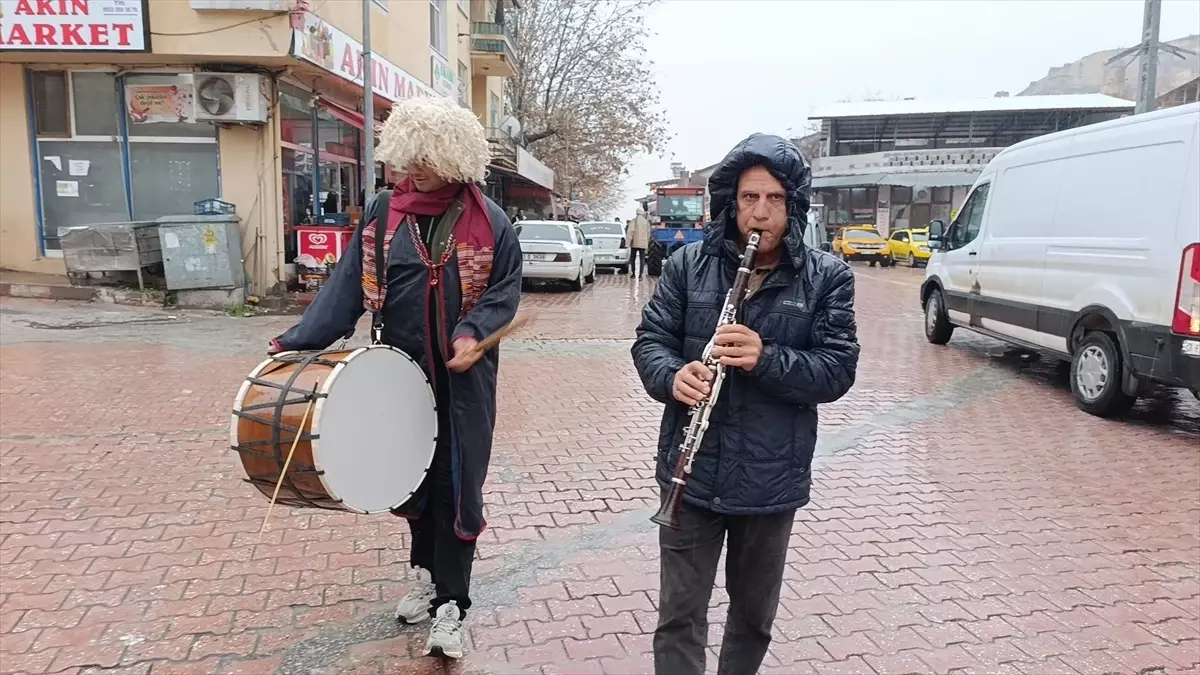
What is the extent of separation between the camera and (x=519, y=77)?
33.5 meters

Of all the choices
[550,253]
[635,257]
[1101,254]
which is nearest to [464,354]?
[1101,254]

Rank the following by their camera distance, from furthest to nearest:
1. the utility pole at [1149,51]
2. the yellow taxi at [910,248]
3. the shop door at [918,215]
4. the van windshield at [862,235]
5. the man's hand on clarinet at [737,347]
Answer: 1. the shop door at [918,215]
2. the van windshield at [862,235]
3. the yellow taxi at [910,248]
4. the utility pole at [1149,51]
5. the man's hand on clarinet at [737,347]

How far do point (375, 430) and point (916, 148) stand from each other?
49.8m

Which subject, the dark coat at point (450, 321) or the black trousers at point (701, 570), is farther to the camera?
the dark coat at point (450, 321)

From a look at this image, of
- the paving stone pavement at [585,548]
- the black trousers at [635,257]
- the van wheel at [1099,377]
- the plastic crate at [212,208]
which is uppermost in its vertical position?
the plastic crate at [212,208]

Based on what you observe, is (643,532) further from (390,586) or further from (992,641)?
(992,641)

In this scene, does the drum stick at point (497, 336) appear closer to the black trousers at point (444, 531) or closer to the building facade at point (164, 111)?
the black trousers at point (444, 531)

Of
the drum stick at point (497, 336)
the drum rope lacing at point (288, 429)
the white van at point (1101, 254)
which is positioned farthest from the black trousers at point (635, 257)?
the drum rope lacing at point (288, 429)

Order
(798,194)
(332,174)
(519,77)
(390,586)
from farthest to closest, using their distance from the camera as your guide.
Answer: (519,77) < (332,174) < (390,586) < (798,194)

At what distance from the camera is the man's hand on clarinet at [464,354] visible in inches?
113

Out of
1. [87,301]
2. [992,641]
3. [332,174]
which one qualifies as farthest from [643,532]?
[332,174]

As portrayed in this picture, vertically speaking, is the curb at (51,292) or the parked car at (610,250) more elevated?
the parked car at (610,250)

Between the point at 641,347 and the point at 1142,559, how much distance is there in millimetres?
3352

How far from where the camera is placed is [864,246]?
33.3m
